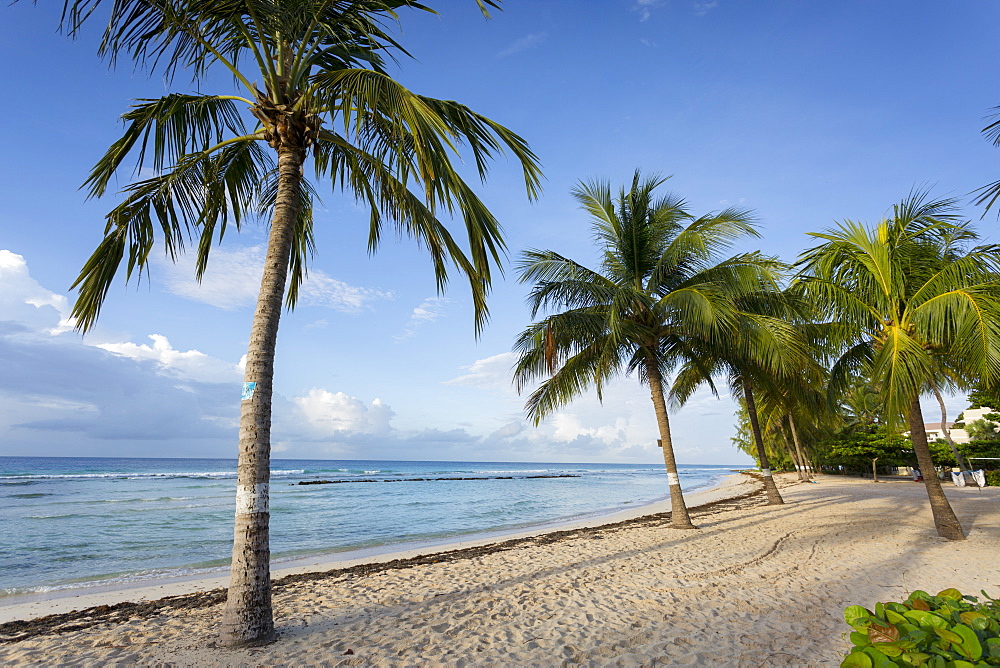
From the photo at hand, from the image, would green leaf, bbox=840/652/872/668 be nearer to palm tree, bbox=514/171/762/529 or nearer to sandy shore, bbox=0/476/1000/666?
sandy shore, bbox=0/476/1000/666

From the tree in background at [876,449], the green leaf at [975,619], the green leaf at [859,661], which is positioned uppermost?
the green leaf at [975,619]

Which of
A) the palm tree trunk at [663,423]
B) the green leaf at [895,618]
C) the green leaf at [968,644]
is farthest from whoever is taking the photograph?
the palm tree trunk at [663,423]

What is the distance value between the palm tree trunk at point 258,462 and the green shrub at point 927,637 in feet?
12.5

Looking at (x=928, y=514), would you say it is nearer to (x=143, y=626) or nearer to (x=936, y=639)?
(x=936, y=639)

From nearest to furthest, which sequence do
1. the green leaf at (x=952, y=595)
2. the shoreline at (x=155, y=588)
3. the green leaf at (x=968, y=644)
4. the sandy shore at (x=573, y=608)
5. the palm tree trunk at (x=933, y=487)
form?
the green leaf at (x=968, y=644)
the green leaf at (x=952, y=595)
the sandy shore at (x=573, y=608)
the shoreline at (x=155, y=588)
the palm tree trunk at (x=933, y=487)

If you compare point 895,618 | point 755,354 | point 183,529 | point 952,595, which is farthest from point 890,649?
point 183,529

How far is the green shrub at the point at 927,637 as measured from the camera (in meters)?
1.43

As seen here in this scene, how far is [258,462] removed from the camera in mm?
4223

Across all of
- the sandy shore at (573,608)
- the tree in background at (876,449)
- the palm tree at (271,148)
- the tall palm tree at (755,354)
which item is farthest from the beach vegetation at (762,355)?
the tree in background at (876,449)

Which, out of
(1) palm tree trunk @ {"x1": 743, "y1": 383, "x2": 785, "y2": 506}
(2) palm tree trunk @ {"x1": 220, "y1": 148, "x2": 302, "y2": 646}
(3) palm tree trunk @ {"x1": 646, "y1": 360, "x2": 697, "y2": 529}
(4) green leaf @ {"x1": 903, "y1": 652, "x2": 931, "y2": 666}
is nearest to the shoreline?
(2) palm tree trunk @ {"x1": 220, "y1": 148, "x2": 302, "y2": 646}

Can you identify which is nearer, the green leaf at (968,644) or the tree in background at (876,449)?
the green leaf at (968,644)

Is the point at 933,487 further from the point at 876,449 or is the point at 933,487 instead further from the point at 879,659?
the point at 876,449

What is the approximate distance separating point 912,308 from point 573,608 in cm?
738

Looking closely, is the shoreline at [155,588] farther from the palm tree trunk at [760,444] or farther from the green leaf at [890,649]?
the palm tree trunk at [760,444]
